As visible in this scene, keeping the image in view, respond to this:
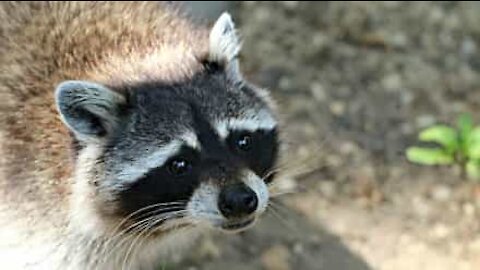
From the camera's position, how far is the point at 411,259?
469 cm

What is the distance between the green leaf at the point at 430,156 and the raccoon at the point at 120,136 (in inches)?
42.1

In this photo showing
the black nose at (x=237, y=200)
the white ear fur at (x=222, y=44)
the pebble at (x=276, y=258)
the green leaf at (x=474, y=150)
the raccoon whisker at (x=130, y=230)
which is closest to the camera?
the black nose at (x=237, y=200)

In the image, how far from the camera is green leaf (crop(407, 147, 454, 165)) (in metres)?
4.96

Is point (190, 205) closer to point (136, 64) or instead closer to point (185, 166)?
point (185, 166)

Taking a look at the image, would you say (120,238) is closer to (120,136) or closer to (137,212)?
(137,212)

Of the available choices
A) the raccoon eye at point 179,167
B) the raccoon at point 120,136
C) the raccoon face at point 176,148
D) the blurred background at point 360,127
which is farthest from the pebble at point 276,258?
the raccoon eye at point 179,167

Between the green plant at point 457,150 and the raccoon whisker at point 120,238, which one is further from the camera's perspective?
the green plant at point 457,150

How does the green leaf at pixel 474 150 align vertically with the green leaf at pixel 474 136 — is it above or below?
below

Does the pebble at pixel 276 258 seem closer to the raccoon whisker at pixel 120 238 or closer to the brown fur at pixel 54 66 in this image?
the raccoon whisker at pixel 120 238

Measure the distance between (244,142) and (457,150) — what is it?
1.51 metres

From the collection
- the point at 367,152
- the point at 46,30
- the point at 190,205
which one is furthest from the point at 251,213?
the point at 367,152

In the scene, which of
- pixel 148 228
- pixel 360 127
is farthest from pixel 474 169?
pixel 148 228

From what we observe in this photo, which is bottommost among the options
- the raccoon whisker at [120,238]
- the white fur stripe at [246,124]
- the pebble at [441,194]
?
the pebble at [441,194]

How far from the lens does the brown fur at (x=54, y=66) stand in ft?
13.1
